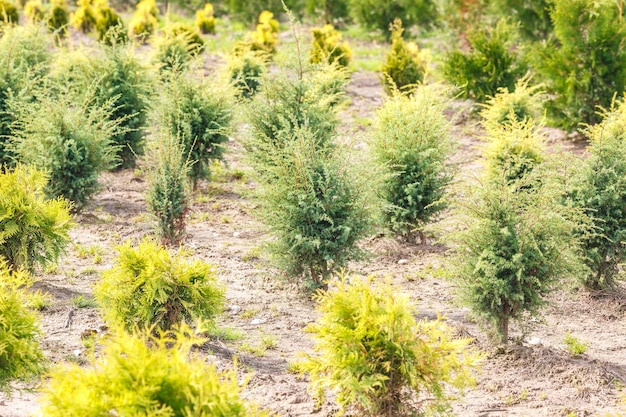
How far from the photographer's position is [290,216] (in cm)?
736

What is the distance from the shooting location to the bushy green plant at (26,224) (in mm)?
7047

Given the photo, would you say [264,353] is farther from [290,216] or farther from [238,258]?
[238,258]

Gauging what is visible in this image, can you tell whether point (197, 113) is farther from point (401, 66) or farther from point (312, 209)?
point (401, 66)

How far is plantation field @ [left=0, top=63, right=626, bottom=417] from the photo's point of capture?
19.2 ft

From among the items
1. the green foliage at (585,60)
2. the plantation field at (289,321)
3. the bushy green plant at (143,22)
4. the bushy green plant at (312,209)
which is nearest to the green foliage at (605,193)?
the plantation field at (289,321)

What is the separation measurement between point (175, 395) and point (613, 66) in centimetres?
1001

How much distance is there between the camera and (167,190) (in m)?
8.55

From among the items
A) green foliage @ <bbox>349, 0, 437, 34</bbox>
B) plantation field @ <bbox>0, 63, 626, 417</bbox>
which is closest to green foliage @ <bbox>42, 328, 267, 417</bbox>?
plantation field @ <bbox>0, 63, 626, 417</bbox>

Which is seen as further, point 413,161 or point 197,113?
point 197,113

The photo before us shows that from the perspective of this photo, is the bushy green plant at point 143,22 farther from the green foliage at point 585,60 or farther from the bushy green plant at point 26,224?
the bushy green plant at point 26,224

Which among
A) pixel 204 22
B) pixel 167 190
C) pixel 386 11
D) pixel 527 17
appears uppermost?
pixel 527 17

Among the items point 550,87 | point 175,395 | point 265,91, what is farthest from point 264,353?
point 550,87

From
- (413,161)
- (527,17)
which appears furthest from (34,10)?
(413,161)

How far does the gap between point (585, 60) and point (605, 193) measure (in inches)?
215
